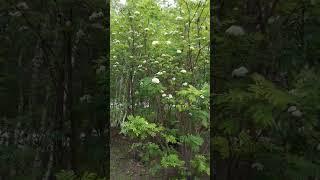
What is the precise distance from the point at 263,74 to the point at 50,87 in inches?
25.8

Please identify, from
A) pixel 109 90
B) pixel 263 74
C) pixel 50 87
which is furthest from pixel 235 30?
pixel 50 87

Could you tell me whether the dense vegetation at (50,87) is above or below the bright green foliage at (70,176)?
above

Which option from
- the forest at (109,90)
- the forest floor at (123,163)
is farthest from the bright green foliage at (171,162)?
the forest at (109,90)

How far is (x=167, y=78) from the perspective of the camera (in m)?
2.27

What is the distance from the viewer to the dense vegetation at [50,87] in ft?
3.75

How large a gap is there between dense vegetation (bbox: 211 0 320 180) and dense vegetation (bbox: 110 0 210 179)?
3.58 ft

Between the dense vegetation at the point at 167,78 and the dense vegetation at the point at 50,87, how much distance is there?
3.30ft

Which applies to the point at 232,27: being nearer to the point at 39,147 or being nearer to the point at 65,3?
the point at 65,3

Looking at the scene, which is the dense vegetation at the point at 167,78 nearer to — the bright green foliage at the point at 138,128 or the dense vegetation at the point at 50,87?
the bright green foliage at the point at 138,128

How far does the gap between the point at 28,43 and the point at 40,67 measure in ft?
0.27

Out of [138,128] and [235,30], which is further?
[138,128]

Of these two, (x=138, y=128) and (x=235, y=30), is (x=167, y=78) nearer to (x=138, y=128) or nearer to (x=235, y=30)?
(x=138, y=128)

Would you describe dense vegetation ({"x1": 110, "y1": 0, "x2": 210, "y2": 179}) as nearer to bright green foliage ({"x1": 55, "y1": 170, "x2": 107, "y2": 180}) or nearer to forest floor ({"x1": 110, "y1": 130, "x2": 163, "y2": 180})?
forest floor ({"x1": 110, "y1": 130, "x2": 163, "y2": 180})

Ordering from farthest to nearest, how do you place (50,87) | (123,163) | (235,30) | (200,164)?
1. (200,164)
2. (123,163)
3. (50,87)
4. (235,30)
